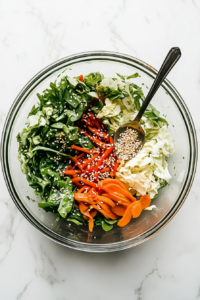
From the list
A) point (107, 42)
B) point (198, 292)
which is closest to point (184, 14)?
point (107, 42)

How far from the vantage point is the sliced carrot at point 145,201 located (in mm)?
1841

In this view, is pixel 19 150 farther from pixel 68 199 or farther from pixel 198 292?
pixel 198 292

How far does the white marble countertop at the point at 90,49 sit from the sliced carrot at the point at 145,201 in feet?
1.21

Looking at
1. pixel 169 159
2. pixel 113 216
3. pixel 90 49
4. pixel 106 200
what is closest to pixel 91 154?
pixel 106 200

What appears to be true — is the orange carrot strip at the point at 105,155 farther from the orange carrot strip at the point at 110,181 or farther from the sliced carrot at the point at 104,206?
the sliced carrot at the point at 104,206

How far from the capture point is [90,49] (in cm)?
207

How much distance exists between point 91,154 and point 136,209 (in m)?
0.49

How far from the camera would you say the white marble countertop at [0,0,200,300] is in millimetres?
2057

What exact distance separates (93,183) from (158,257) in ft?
2.75

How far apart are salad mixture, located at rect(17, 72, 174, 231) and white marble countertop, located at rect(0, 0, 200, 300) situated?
0.36m

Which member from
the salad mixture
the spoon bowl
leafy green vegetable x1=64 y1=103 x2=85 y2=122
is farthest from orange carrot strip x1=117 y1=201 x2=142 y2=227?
leafy green vegetable x1=64 y1=103 x2=85 y2=122

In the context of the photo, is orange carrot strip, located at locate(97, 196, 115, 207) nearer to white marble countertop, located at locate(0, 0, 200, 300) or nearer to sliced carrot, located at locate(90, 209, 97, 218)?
sliced carrot, located at locate(90, 209, 97, 218)

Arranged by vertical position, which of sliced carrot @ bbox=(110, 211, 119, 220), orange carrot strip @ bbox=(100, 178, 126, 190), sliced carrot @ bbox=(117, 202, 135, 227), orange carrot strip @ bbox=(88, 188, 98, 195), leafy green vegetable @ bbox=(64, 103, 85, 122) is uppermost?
leafy green vegetable @ bbox=(64, 103, 85, 122)

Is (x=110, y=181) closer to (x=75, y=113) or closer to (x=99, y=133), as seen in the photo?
(x=99, y=133)
